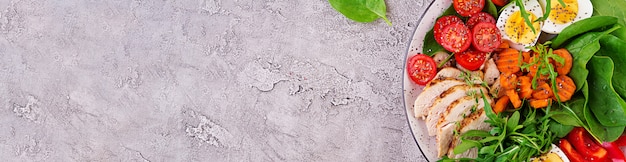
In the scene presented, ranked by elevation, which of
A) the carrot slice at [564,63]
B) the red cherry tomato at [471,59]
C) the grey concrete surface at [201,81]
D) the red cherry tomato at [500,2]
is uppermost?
the red cherry tomato at [500,2]

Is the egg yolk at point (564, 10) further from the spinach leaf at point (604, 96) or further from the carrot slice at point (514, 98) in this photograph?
the carrot slice at point (514, 98)

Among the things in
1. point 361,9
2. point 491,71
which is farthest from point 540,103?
point 361,9

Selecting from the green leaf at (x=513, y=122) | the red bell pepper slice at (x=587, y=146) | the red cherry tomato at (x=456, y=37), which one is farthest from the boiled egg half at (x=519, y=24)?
the red bell pepper slice at (x=587, y=146)

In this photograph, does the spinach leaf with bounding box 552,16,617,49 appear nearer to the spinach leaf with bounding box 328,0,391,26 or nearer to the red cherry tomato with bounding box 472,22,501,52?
the red cherry tomato with bounding box 472,22,501,52

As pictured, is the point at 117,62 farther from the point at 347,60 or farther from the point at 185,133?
the point at 347,60

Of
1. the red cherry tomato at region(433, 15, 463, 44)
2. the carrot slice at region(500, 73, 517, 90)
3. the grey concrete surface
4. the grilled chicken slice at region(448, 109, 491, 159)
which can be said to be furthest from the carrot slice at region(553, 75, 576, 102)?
the grey concrete surface

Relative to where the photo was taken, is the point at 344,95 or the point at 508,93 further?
the point at 344,95

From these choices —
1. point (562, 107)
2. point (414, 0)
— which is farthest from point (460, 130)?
point (414, 0)
